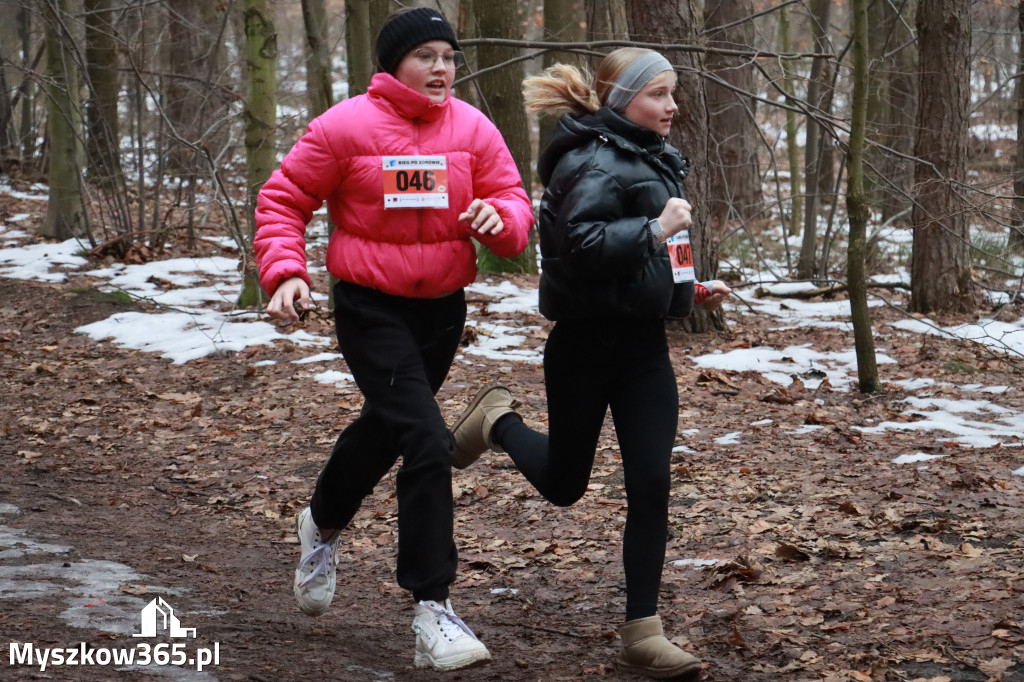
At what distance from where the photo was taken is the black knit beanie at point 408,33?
3627 mm

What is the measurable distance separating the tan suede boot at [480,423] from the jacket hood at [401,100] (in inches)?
48.2

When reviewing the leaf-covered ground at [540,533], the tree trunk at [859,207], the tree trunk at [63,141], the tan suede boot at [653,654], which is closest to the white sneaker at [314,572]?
the leaf-covered ground at [540,533]

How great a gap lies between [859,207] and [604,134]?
427 cm

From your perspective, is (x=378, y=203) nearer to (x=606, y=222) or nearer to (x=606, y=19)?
(x=606, y=222)

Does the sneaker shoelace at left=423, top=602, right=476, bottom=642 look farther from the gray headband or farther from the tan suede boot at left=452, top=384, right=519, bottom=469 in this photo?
the gray headband

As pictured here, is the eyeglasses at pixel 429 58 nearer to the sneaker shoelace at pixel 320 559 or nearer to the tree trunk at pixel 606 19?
the sneaker shoelace at pixel 320 559

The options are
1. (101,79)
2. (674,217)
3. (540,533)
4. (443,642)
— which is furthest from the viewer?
(101,79)

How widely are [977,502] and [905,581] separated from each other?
1.18m

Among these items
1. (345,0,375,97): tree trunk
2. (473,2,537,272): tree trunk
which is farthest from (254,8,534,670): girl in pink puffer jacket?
(473,2,537,272): tree trunk

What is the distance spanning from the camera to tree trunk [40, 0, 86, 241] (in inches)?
534

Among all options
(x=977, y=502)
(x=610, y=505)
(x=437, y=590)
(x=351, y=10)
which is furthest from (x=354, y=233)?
(x=351, y=10)

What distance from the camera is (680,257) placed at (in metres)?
3.55

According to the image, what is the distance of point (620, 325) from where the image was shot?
3.53 m

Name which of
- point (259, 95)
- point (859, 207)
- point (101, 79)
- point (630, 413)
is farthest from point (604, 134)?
point (101, 79)
